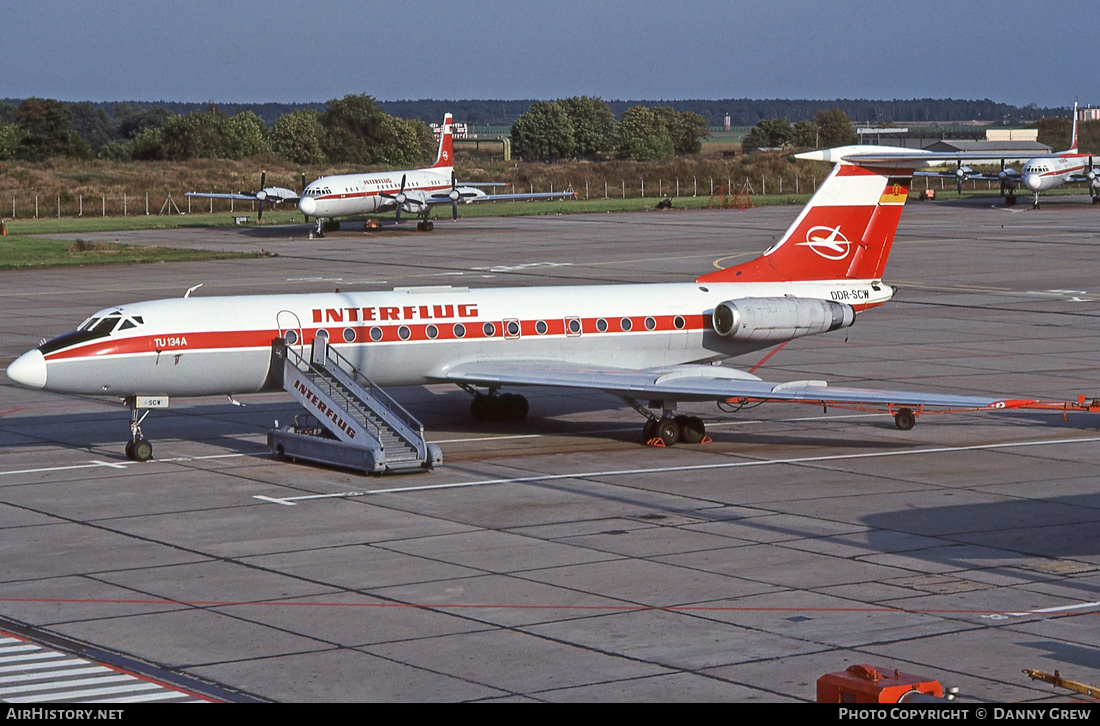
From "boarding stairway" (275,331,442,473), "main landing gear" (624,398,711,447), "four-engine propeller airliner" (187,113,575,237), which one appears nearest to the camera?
"boarding stairway" (275,331,442,473)

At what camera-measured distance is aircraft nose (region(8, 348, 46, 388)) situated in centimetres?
2748

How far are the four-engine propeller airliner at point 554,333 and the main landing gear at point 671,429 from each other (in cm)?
3

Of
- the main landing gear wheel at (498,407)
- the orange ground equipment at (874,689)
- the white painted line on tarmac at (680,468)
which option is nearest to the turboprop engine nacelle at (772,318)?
the white painted line on tarmac at (680,468)

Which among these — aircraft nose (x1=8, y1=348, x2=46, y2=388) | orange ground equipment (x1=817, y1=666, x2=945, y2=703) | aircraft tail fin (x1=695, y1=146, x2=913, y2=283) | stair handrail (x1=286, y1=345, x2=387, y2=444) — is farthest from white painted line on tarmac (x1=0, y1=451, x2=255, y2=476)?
orange ground equipment (x1=817, y1=666, x2=945, y2=703)

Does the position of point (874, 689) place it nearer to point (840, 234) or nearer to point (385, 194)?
point (840, 234)

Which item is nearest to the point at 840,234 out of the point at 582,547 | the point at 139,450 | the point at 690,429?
the point at 690,429

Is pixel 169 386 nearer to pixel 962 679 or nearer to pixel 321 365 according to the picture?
pixel 321 365

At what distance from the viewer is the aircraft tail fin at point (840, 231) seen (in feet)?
110

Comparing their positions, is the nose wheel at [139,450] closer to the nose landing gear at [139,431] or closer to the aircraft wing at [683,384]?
the nose landing gear at [139,431]

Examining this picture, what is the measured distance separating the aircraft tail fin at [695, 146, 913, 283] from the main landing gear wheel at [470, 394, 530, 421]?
4.98 metres

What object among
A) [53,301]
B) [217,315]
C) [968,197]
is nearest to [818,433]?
[217,315]

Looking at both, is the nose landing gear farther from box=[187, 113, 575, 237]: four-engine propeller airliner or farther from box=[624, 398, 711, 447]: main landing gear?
box=[187, 113, 575, 237]: four-engine propeller airliner

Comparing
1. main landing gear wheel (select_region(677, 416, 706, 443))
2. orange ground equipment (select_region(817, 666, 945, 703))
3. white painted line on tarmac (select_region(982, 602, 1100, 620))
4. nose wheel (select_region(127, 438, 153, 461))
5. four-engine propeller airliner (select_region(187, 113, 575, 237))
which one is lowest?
white painted line on tarmac (select_region(982, 602, 1100, 620))

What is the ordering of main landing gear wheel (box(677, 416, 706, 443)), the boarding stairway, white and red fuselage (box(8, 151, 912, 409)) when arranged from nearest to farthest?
the boarding stairway, white and red fuselage (box(8, 151, 912, 409)), main landing gear wheel (box(677, 416, 706, 443))
